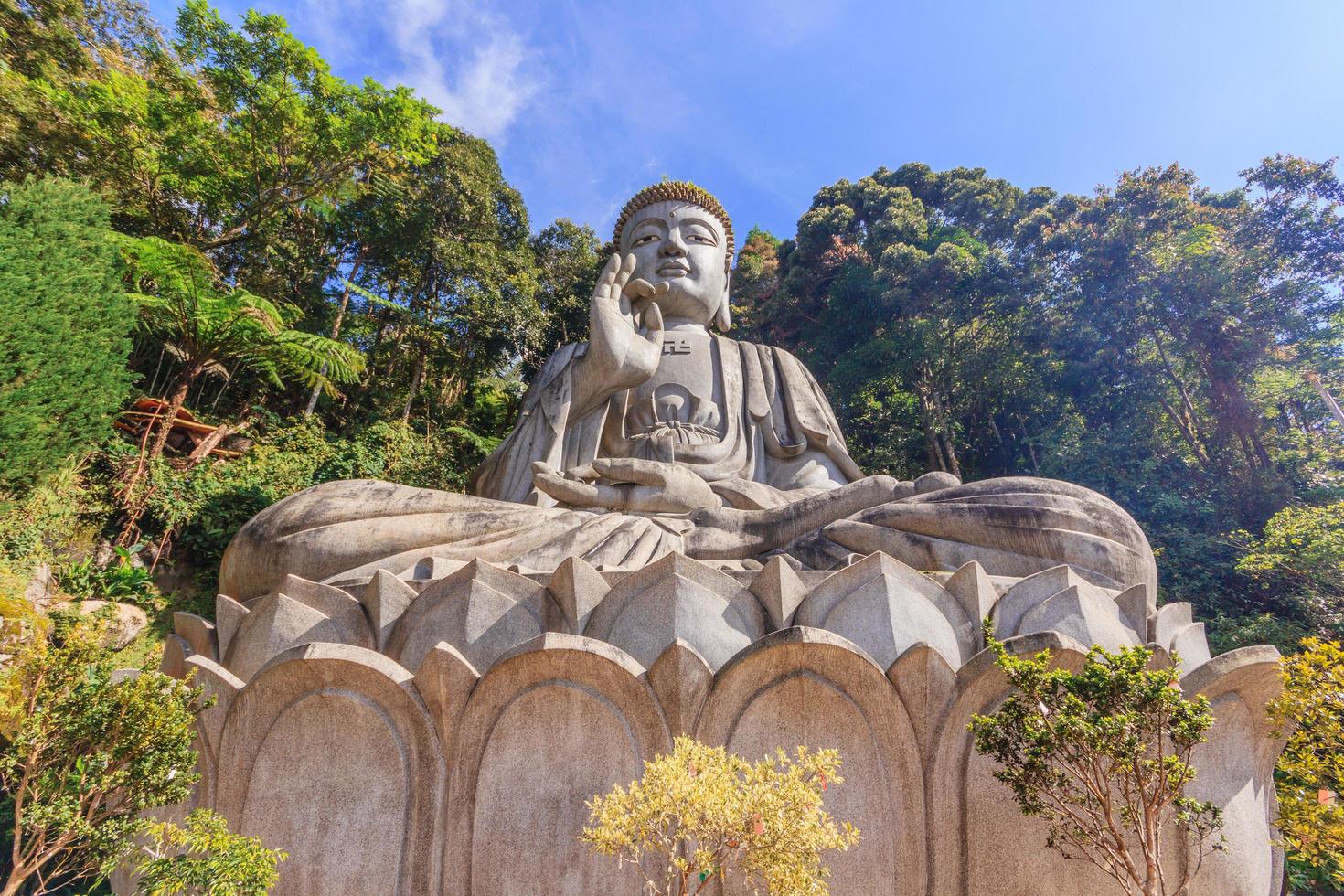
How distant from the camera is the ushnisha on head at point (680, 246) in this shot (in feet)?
23.1

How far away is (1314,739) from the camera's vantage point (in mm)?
2674

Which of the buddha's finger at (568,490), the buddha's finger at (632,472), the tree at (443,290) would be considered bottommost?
the buddha's finger at (568,490)

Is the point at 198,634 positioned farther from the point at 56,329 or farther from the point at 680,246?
the point at 56,329

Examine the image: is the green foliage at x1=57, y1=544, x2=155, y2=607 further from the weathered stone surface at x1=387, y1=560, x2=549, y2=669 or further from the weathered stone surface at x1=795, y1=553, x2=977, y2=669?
the weathered stone surface at x1=795, y1=553, x2=977, y2=669

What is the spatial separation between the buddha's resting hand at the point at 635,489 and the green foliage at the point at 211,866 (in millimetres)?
2920

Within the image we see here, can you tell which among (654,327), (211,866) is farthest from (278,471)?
(211,866)

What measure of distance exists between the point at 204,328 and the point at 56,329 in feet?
8.12

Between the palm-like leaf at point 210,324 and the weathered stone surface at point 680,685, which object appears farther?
the palm-like leaf at point 210,324

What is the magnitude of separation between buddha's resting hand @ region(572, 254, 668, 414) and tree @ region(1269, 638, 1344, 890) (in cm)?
436

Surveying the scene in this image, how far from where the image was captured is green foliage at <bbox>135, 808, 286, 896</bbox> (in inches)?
73.7

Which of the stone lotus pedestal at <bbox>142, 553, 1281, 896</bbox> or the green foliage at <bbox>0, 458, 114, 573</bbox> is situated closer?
the stone lotus pedestal at <bbox>142, 553, 1281, 896</bbox>

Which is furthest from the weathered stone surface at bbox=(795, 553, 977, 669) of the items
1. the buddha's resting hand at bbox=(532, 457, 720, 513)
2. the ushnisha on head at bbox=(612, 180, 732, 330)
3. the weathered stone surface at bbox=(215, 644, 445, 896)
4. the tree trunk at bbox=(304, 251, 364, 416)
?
the tree trunk at bbox=(304, 251, 364, 416)

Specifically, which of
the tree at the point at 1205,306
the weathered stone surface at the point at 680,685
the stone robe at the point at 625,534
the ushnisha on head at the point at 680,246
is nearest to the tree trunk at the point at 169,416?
the ushnisha on head at the point at 680,246

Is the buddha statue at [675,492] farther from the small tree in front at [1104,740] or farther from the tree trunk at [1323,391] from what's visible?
the tree trunk at [1323,391]
